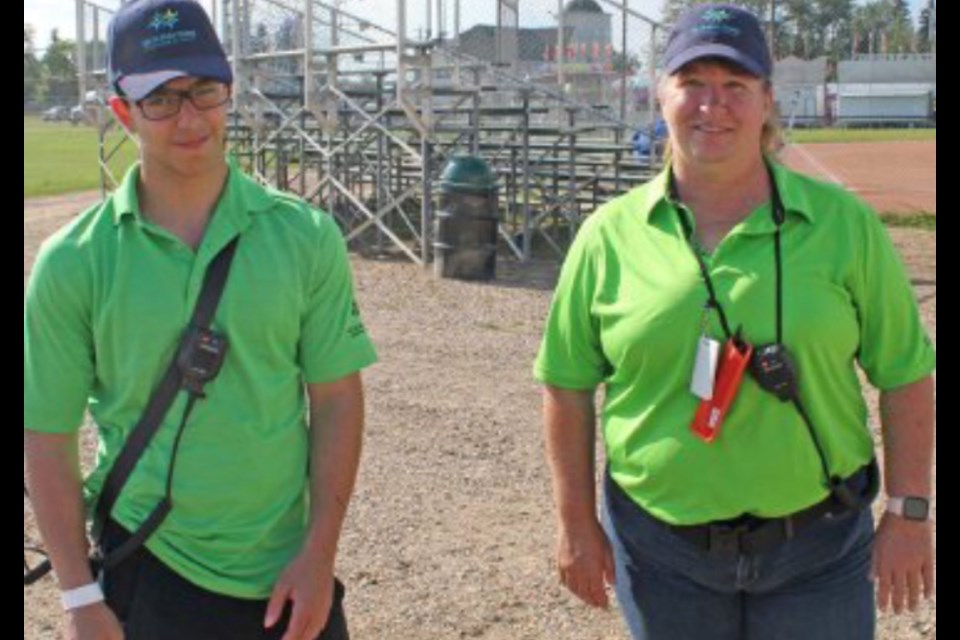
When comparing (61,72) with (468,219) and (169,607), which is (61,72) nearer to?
(468,219)

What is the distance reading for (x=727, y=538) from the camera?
2525 millimetres

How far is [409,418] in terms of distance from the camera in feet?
25.2

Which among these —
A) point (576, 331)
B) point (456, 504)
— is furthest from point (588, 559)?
point (456, 504)

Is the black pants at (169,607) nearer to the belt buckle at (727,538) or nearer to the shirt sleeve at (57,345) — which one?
the shirt sleeve at (57,345)

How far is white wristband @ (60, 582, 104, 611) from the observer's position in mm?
2416

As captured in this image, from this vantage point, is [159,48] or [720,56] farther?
[720,56]

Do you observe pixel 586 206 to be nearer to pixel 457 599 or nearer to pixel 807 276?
pixel 457 599

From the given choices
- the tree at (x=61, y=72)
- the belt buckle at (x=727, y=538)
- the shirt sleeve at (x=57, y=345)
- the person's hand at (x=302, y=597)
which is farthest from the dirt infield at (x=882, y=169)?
the tree at (x=61, y=72)

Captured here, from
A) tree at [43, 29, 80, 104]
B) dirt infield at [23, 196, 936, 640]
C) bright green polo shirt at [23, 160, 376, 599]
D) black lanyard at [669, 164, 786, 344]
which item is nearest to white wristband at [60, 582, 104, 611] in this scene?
bright green polo shirt at [23, 160, 376, 599]

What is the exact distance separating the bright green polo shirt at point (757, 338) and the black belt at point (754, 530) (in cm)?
2

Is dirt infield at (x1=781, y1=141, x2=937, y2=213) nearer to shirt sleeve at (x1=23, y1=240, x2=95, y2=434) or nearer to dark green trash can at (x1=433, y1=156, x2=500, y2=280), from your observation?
dark green trash can at (x1=433, y1=156, x2=500, y2=280)

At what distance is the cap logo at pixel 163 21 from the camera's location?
2402mm

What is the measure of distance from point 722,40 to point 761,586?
1098mm
